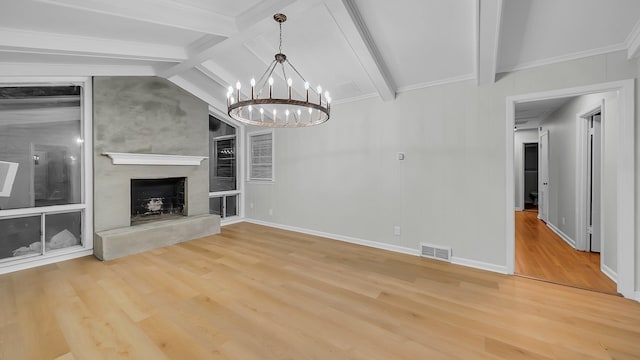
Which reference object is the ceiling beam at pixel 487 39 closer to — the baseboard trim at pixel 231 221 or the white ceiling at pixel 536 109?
the white ceiling at pixel 536 109

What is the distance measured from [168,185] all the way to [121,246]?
1.59m

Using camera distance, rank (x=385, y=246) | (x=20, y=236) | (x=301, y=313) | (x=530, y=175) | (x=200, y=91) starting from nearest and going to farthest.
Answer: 1. (x=301, y=313)
2. (x=20, y=236)
3. (x=385, y=246)
4. (x=200, y=91)
5. (x=530, y=175)

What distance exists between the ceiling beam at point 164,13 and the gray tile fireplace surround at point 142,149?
1.96 m

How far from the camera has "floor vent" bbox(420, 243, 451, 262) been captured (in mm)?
3676

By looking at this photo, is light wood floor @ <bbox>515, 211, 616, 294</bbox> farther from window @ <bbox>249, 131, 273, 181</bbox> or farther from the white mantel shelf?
the white mantel shelf

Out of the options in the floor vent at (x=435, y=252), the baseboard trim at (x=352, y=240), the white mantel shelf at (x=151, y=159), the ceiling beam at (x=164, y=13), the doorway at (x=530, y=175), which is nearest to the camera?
the ceiling beam at (x=164, y=13)

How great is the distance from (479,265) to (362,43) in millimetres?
3099

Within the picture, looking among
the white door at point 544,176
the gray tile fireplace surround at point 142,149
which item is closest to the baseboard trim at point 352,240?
the gray tile fireplace surround at point 142,149

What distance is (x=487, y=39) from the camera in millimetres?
2676

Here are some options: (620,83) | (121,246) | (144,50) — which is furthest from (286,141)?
(620,83)

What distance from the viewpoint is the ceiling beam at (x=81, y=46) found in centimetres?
278

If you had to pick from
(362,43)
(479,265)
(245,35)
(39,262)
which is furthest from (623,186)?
(39,262)

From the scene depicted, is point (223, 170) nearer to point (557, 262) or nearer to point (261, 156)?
point (261, 156)

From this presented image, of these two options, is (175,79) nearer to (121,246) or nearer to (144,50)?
(144,50)
